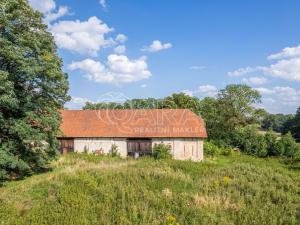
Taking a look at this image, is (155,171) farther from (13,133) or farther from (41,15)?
(41,15)

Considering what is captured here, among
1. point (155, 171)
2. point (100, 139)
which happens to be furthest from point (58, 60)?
point (100, 139)

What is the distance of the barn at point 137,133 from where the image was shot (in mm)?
28766

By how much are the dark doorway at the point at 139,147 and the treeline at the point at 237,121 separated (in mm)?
9090

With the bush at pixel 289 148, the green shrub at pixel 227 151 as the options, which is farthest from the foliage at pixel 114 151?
the bush at pixel 289 148

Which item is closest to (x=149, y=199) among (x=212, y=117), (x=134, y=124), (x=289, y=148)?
(x=134, y=124)

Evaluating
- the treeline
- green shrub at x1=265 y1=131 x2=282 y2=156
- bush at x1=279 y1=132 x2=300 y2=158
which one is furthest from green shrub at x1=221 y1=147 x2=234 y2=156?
bush at x1=279 y1=132 x2=300 y2=158

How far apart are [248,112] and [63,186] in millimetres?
34275

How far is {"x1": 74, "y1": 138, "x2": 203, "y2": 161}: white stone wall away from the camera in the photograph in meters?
28.6

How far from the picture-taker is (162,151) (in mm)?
28094

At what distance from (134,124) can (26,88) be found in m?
14.8

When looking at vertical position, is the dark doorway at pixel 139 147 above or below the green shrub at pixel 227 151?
above

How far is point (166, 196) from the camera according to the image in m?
13.8

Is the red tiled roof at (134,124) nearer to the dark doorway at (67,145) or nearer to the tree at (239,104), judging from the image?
the dark doorway at (67,145)

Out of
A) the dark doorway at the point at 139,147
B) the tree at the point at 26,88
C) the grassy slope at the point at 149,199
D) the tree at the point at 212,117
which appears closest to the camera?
the grassy slope at the point at 149,199
